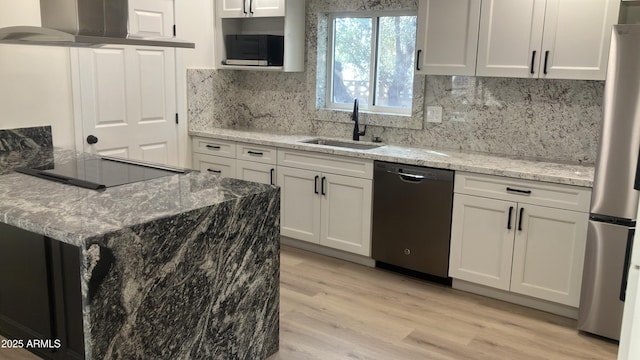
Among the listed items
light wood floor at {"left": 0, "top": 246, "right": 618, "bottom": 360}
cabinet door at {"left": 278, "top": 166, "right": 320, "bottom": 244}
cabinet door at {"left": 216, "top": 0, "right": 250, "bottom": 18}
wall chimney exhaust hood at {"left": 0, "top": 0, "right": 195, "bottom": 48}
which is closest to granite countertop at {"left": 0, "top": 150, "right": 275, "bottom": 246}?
wall chimney exhaust hood at {"left": 0, "top": 0, "right": 195, "bottom": 48}

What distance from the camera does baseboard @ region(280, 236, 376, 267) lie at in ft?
13.7

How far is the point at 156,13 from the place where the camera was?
4.39 m

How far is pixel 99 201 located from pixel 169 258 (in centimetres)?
43

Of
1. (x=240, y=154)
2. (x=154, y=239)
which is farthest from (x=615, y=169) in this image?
(x=240, y=154)

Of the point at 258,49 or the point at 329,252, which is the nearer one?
the point at 329,252

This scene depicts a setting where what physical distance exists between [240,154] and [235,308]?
2.27 m

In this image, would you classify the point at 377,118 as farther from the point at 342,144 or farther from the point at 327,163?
the point at 327,163

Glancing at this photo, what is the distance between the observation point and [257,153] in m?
4.53

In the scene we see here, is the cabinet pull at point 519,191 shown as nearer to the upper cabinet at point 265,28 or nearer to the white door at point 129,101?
the upper cabinet at point 265,28

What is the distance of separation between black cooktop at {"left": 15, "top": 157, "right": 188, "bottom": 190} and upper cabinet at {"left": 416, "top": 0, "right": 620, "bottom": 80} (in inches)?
78.9

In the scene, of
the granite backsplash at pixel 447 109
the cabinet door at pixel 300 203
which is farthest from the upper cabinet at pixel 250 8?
the cabinet door at pixel 300 203

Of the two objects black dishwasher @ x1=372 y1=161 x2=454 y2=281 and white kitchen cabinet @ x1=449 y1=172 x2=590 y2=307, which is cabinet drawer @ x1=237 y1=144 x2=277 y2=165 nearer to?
black dishwasher @ x1=372 y1=161 x2=454 y2=281

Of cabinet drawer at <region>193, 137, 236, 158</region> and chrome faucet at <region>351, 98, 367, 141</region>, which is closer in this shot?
chrome faucet at <region>351, 98, 367, 141</region>

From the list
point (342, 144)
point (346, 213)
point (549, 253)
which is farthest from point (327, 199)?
point (549, 253)
